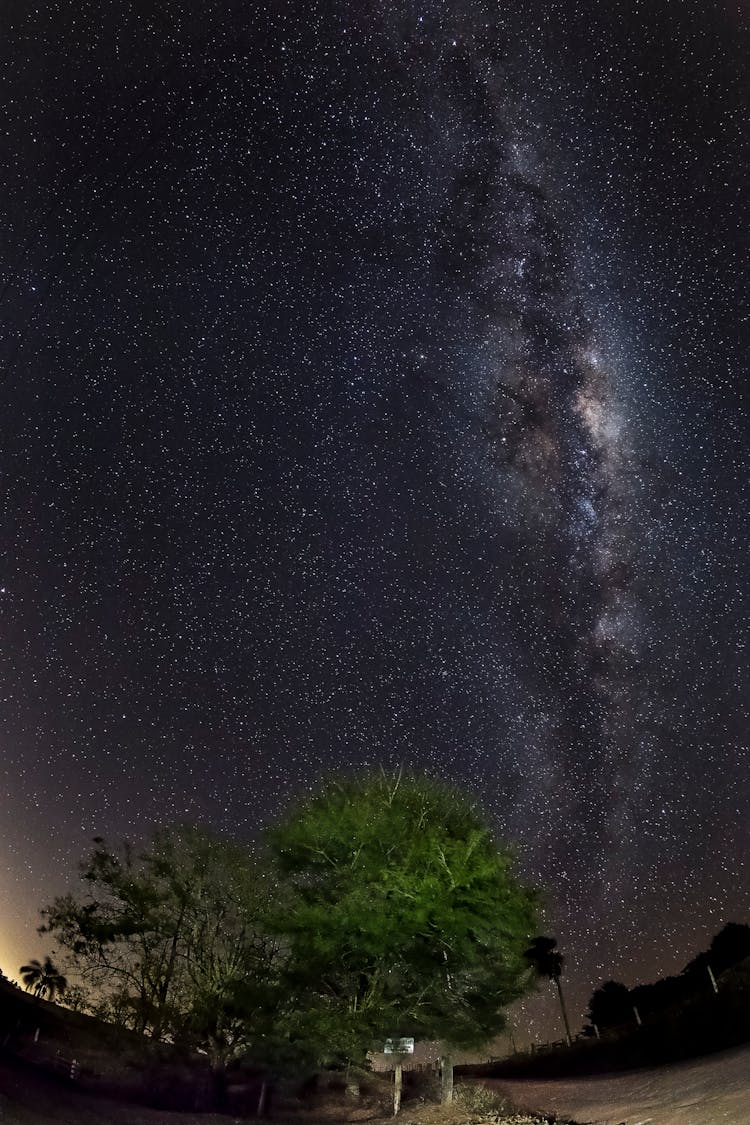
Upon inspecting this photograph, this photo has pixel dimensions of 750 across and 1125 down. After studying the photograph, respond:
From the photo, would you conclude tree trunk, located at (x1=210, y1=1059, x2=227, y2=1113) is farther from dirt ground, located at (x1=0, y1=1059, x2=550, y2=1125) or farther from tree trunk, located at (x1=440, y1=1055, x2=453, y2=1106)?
tree trunk, located at (x1=440, y1=1055, x2=453, y2=1106)

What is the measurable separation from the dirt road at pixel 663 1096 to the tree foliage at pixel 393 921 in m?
4.83

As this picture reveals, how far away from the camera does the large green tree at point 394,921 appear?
26125 mm

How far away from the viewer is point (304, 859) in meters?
29.9

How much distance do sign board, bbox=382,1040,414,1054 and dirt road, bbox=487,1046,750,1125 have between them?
5.47m

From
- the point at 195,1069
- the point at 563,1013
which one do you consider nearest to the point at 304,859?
the point at 195,1069

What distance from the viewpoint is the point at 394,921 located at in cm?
2602

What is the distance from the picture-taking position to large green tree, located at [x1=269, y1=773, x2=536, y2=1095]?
26.1 metres

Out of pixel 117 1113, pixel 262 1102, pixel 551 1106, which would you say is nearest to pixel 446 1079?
pixel 551 1106

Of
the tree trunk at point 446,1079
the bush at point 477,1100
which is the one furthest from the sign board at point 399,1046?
the tree trunk at point 446,1079

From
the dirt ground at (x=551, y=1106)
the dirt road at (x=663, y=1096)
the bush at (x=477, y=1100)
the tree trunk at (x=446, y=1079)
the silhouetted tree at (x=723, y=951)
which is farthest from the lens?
the silhouetted tree at (x=723, y=951)

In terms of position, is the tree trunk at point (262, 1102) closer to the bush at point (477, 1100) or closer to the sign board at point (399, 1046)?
the bush at point (477, 1100)

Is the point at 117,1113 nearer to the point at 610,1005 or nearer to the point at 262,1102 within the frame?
the point at 262,1102

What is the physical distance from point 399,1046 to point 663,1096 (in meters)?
8.75

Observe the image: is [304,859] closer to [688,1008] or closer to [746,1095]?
[746,1095]
